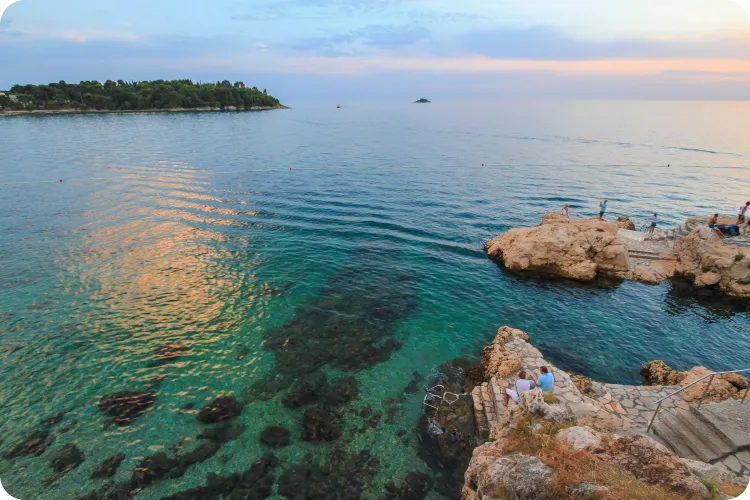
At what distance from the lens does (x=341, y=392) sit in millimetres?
17578

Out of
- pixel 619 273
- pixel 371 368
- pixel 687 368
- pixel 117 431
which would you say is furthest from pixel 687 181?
pixel 117 431

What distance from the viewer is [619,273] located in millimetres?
28094

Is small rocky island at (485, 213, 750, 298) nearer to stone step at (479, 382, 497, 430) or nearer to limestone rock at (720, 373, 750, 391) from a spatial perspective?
limestone rock at (720, 373, 750, 391)

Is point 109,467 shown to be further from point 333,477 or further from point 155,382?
point 333,477

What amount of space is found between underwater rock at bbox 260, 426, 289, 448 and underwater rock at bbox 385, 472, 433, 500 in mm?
→ 4839

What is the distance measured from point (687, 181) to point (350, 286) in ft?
223

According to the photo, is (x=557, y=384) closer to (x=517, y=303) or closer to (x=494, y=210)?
(x=517, y=303)

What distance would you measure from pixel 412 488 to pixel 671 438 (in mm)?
9729

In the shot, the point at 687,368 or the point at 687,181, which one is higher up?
the point at 687,181

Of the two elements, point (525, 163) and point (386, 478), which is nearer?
point (386, 478)

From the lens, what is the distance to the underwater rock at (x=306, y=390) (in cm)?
1700

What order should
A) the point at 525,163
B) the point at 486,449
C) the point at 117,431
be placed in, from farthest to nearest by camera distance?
1. the point at 525,163
2. the point at 117,431
3. the point at 486,449

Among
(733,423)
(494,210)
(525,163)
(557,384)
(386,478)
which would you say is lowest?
(386,478)

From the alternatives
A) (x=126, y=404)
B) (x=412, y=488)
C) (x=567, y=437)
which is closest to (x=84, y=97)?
(x=126, y=404)
